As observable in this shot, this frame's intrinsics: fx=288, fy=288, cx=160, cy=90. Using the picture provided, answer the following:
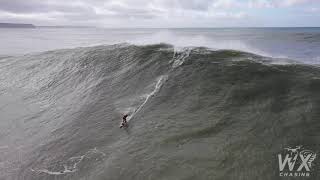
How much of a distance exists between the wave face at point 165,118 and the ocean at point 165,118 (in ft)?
0.14

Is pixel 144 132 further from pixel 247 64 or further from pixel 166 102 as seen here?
pixel 247 64

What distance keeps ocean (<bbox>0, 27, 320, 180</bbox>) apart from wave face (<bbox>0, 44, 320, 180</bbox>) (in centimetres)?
4

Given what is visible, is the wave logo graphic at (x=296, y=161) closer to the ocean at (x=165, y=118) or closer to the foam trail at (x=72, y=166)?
the ocean at (x=165, y=118)

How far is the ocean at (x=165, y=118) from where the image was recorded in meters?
8.97

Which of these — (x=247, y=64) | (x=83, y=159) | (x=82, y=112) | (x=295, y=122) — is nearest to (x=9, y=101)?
(x=82, y=112)

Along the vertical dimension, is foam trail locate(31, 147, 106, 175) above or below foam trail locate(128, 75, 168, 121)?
below

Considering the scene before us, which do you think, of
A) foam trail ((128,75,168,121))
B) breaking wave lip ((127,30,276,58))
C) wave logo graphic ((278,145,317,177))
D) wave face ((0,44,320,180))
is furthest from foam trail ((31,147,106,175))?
breaking wave lip ((127,30,276,58))

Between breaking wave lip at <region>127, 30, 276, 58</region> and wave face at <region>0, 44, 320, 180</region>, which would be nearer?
wave face at <region>0, 44, 320, 180</region>

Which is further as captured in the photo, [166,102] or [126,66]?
[126,66]

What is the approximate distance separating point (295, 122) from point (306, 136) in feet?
2.86

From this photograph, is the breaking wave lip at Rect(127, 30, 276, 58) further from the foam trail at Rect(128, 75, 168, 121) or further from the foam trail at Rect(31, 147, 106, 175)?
the foam trail at Rect(31, 147, 106, 175)

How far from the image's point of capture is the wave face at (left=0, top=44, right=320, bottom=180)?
905cm

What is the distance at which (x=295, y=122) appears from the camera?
10227 mm

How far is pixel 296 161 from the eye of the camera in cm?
843
